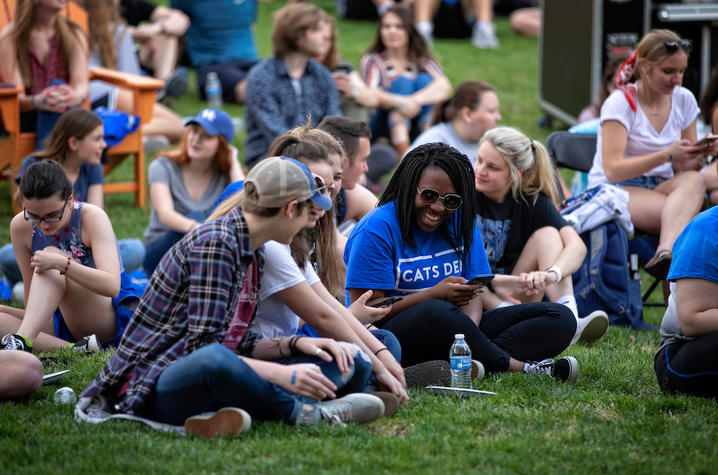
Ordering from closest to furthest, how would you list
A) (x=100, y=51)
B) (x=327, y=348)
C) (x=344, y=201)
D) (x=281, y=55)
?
(x=327, y=348)
(x=344, y=201)
(x=281, y=55)
(x=100, y=51)

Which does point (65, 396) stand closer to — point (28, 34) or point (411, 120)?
point (28, 34)

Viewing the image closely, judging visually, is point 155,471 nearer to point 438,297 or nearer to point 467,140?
point 438,297

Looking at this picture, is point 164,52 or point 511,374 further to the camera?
point 164,52

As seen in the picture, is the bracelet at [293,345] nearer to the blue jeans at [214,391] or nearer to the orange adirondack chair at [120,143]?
the blue jeans at [214,391]

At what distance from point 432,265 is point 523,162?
4.01ft

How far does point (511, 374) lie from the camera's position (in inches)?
175

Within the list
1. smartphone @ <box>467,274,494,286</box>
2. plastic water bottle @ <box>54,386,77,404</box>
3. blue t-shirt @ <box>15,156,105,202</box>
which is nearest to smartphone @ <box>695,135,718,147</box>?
smartphone @ <box>467,274,494,286</box>

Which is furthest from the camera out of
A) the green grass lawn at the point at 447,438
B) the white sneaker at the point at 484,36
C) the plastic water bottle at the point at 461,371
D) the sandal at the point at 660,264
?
the white sneaker at the point at 484,36

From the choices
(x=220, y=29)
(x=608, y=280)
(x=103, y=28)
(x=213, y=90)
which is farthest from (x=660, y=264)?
(x=220, y=29)

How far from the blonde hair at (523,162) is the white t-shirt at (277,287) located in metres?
1.87

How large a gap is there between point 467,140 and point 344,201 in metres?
1.91

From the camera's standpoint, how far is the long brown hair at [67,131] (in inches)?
245

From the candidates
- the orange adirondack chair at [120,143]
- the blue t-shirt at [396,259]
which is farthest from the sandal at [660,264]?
the orange adirondack chair at [120,143]

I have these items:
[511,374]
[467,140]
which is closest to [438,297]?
[511,374]
